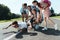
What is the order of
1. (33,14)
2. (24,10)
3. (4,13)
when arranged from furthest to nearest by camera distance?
1. (4,13)
2. (33,14)
3. (24,10)

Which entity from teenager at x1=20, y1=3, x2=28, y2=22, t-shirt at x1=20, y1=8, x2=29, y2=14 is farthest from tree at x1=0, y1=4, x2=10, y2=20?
t-shirt at x1=20, y1=8, x2=29, y2=14

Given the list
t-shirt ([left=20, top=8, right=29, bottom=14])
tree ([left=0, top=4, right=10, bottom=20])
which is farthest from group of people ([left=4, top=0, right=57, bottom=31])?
tree ([left=0, top=4, right=10, bottom=20])

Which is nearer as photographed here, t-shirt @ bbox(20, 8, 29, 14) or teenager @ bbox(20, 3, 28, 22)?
teenager @ bbox(20, 3, 28, 22)

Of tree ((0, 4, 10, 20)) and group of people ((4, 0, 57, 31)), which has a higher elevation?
group of people ((4, 0, 57, 31))

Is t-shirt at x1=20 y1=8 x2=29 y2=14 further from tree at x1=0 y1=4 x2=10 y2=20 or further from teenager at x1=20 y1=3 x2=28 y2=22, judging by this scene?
tree at x1=0 y1=4 x2=10 y2=20

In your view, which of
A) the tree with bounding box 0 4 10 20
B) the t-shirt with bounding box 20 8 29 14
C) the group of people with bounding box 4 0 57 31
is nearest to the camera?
the group of people with bounding box 4 0 57 31

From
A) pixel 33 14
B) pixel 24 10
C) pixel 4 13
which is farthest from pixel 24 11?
pixel 4 13

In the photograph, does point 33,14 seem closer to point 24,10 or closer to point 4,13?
point 24,10

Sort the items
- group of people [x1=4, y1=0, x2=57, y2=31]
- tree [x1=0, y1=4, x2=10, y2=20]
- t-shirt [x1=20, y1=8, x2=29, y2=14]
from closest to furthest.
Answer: group of people [x1=4, y1=0, x2=57, y2=31] → t-shirt [x1=20, y1=8, x2=29, y2=14] → tree [x1=0, y1=4, x2=10, y2=20]

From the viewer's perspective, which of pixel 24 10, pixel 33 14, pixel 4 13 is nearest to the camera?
pixel 24 10

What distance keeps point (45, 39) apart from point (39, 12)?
278cm

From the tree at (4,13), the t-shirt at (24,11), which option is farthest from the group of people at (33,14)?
the tree at (4,13)

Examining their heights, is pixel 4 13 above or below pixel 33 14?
below

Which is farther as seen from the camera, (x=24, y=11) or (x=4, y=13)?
(x=4, y=13)
